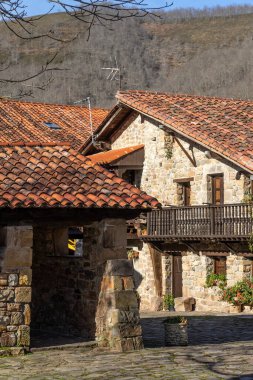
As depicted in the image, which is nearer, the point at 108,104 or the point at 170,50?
the point at 108,104

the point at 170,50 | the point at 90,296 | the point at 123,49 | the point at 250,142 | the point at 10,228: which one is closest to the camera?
the point at 10,228

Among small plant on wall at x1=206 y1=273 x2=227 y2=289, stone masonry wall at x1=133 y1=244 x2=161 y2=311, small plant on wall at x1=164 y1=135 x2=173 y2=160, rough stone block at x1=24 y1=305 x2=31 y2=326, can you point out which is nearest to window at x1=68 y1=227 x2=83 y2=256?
stone masonry wall at x1=133 y1=244 x2=161 y2=311

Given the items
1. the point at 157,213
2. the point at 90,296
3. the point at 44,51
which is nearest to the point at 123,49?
the point at 44,51

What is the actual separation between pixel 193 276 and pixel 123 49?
7339cm

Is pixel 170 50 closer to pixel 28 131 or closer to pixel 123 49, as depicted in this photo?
pixel 123 49

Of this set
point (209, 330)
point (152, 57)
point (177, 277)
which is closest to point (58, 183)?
point (209, 330)

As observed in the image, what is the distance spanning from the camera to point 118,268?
12.7 meters

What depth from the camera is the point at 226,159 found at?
69.9 ft

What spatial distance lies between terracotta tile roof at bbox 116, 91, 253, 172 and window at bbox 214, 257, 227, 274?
3.48 m

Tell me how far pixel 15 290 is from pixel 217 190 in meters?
11.3

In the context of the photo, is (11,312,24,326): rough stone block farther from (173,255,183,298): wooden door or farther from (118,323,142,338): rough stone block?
(173,255,183,298): wooden door

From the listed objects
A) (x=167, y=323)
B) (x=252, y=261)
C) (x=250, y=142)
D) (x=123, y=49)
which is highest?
(x=123, y=49)

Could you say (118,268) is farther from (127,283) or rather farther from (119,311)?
(119,311)

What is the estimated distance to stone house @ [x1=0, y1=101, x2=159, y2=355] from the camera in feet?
39.4
